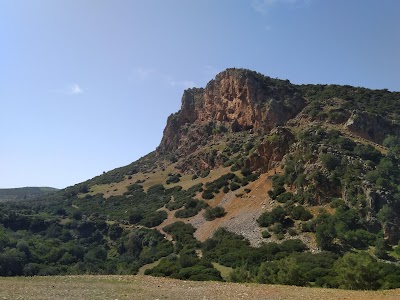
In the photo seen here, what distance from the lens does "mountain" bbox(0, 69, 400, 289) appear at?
3794 cm

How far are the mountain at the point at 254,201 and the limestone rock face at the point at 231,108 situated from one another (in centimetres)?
41

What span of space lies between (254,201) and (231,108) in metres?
49.4

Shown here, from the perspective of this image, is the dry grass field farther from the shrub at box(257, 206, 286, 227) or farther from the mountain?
the shrub at box(257, 206, 286, 227)

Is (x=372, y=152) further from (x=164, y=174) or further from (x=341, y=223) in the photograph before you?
(x=164, y=174)

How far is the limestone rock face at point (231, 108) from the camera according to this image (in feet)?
296

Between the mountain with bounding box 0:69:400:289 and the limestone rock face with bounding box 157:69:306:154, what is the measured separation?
0.41 meters

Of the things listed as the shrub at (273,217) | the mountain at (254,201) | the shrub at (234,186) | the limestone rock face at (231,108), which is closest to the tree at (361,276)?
the mountain at (254,201)

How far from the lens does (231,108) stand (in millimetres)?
101938

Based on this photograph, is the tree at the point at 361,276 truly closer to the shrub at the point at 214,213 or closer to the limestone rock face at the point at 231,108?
the shrub at the point at 214,213

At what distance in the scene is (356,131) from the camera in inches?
2908

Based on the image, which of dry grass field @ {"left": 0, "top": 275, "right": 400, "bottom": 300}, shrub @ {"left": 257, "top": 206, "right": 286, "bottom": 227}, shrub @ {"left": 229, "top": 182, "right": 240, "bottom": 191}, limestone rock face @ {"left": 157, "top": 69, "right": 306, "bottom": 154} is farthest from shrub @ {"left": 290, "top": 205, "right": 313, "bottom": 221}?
limestone rock face @ {"left": 157, "top": 69, "right": 306, "bottom": 154}

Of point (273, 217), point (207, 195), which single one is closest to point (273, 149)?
point (207, 195)

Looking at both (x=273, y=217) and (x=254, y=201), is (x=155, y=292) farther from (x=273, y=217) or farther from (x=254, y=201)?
(x=254, y=201)

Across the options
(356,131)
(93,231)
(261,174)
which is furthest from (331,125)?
(93,231)
